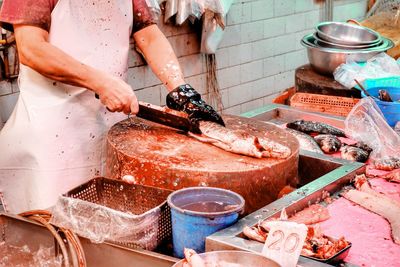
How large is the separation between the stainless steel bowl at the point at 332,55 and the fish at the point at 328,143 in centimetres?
134

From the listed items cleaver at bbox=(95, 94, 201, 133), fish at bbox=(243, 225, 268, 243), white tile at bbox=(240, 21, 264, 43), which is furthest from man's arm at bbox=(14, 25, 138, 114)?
white tile at bbox=(240, 21, 264, 43)

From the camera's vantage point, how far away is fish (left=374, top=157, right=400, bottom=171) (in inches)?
146

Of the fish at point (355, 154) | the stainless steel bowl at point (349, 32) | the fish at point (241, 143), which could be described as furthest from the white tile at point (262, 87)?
the fish at point (241, 143)

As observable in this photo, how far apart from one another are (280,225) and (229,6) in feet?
13.8

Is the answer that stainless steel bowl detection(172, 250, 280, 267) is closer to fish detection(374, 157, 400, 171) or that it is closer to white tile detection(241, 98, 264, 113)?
fish detection(374, 157, 400, 171)

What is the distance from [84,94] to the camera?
11.9 feet

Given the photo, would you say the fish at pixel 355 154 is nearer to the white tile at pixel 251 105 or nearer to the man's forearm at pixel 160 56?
the man's forearm at pixel 160 56

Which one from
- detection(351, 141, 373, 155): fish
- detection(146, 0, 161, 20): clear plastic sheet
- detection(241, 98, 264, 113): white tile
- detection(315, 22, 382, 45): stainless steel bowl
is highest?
detection(146, 0, 161, 20): clear plastic sheet

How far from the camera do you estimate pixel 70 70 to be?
329 centimetres

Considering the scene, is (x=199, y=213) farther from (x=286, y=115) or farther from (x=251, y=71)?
(x=251, y=71)

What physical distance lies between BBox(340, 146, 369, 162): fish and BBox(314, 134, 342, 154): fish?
8 centimetres

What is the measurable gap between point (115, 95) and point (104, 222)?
0.86 m

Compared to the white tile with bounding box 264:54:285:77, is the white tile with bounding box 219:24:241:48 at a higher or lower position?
higher

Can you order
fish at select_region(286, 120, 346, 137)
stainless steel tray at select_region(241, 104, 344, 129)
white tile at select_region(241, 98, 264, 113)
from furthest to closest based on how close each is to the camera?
1. white tile at select_region(241, 98, 264, 113)
2. stainless steel tray at select_region(241, 104, 344, 129)
3. fish at select_region(286, 120, 346, 137)
